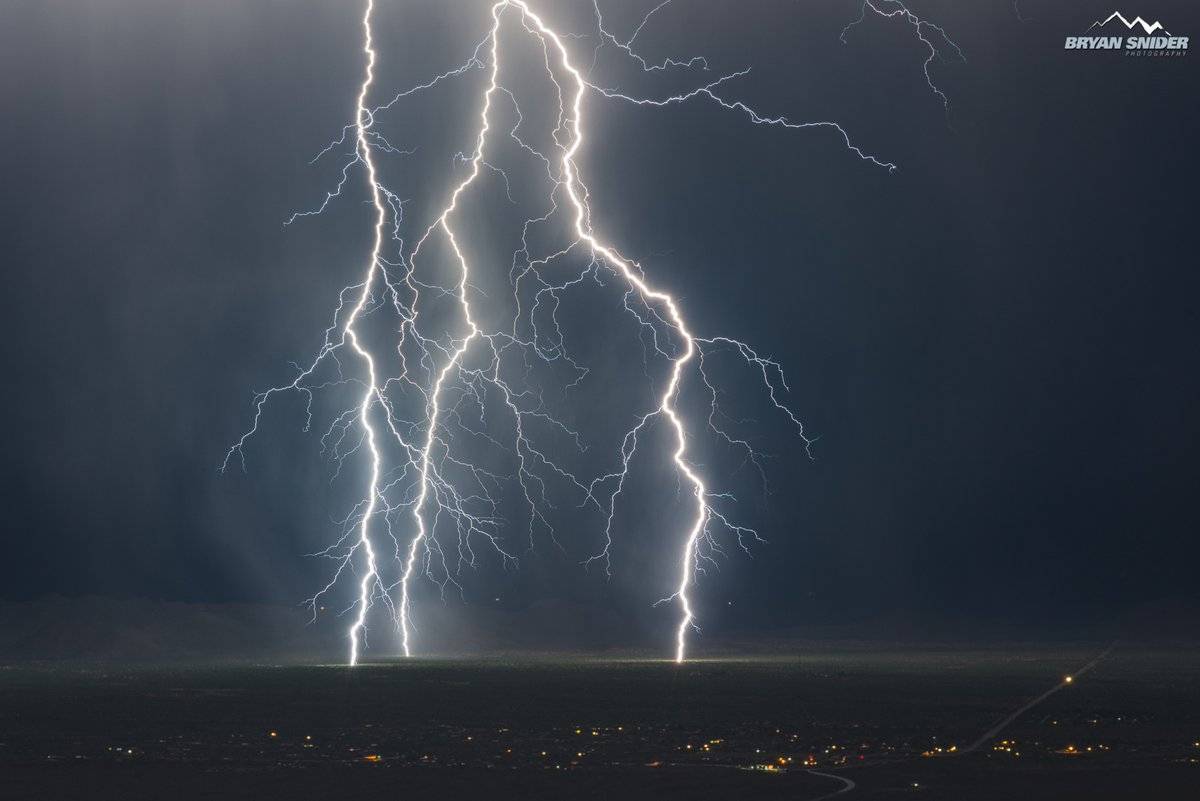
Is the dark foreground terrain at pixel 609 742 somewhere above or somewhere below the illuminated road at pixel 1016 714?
below

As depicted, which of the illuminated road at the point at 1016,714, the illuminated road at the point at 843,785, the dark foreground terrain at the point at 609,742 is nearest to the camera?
the illuminated road at the point at 843,785

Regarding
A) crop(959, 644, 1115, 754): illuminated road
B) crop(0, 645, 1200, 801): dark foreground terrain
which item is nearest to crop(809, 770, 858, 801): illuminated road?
crop(0, 645, 1200, 801): dark foreground terrain

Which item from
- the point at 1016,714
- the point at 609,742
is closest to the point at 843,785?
the point at 609,742

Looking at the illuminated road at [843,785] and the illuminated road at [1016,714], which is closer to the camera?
the illuminated road at [843,785]

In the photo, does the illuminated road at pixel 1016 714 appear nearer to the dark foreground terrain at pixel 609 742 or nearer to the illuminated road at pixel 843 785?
the dark foreground terrain at pixel 609 742

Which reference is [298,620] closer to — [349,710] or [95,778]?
[349,710]

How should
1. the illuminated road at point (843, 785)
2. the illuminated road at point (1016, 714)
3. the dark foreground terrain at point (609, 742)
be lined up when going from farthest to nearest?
the illuminated road at point (1016, 714), the dark foreground terrain at point (609, 742), the illuminated road at point (843, 785)

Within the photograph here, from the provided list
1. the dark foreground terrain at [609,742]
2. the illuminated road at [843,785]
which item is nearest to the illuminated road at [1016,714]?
the dark foreground terrain at [609,742]

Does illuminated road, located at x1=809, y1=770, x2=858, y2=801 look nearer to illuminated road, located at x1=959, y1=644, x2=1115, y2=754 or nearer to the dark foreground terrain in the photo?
the dark foreground terrain

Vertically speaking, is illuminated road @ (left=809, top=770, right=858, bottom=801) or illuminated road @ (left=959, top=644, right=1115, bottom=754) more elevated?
illuminated road @ (left=959, top=644, right=1115, bottom=754)
